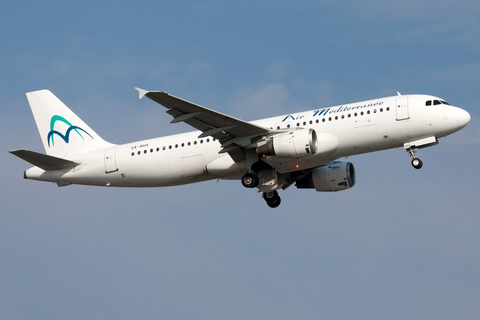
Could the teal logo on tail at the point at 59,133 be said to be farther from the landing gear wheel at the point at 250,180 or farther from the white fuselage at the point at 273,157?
the landing gear wheel at the point at 250,180

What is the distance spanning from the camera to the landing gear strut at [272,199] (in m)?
38.9

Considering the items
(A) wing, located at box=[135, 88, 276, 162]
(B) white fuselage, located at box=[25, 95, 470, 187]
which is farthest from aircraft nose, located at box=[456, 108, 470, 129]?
(A) wing, located at box=[135, 88, 276, 162]

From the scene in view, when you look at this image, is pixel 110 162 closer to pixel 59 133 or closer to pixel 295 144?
pixel 59 133

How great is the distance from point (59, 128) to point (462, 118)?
2447cm

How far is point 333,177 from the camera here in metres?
37.1

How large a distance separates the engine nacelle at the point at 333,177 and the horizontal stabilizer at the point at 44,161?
1449 centimetres

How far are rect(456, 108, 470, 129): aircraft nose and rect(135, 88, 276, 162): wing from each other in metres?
9.49

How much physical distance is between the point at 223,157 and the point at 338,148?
645 cm

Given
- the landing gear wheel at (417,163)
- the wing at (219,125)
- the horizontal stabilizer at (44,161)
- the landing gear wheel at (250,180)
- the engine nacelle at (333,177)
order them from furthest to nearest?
the engine nacelle at (333,177) → the horizontal stabilizer at (44,161) → the landing gear wheel at (250,180) → the landing gear wheel at (417,163) → the wing at (219,125)

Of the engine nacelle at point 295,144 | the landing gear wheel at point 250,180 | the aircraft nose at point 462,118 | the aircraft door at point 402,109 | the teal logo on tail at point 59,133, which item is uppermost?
the teal logo on tail at point 59,133

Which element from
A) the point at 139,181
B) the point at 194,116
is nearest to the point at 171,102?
the point at 194,116

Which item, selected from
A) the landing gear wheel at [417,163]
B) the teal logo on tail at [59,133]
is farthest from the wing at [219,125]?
the teal logo on tail at [59,133]

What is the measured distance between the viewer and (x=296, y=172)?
3725 centimetres

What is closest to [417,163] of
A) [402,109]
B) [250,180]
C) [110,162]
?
[402,109]
